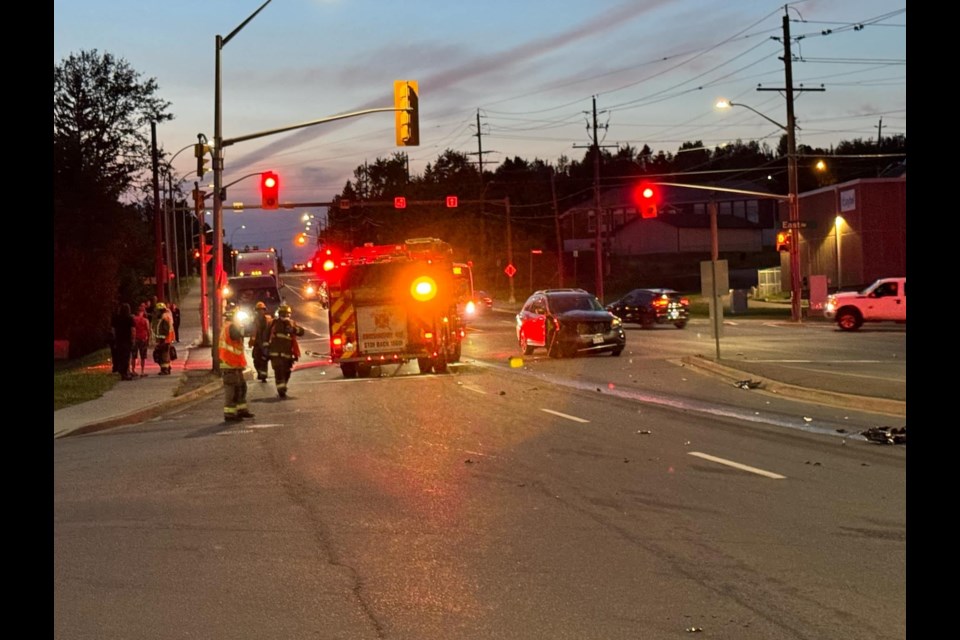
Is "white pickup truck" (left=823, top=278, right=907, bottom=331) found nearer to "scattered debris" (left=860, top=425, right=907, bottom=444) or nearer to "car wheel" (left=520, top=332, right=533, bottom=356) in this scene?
"car wheel" (left=520, top=332, right=533, bottom=356)

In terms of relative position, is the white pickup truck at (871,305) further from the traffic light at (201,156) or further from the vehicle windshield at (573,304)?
the traffic light at (201,156)

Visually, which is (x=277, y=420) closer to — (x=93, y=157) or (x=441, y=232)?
(x=93, y=157)

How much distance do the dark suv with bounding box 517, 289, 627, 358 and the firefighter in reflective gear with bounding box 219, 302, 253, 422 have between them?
13951 millimetres

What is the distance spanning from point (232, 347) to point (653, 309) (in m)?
34.6

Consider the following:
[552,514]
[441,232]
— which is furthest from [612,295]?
[552,514]

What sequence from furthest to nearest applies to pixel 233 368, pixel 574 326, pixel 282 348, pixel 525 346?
pixel 525 346 < pixel 574 326 < pixel 282 348 < pixel 233 368

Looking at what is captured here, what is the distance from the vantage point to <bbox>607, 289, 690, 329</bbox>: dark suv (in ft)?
169

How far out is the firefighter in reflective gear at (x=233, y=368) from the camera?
62.0 ft

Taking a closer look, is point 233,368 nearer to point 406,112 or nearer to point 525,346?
point 406,112

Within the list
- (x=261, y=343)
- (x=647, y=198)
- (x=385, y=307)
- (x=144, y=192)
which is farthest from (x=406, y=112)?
(x=144, y=192)

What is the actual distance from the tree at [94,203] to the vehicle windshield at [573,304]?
43.7ft

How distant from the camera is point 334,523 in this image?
33.2 feet

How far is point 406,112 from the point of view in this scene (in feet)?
88.6
